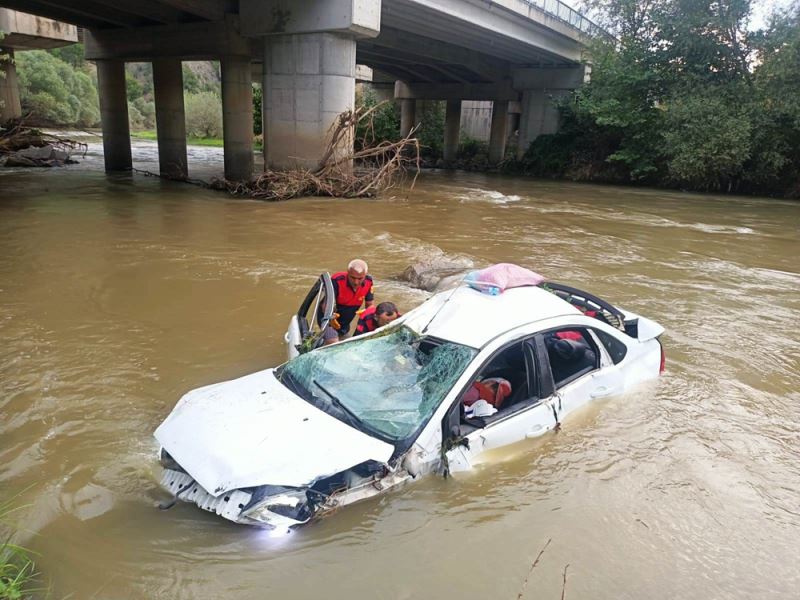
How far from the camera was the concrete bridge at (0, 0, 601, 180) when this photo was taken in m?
20.0

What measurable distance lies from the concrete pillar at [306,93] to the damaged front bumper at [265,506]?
58.1ft

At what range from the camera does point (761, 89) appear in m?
26.7

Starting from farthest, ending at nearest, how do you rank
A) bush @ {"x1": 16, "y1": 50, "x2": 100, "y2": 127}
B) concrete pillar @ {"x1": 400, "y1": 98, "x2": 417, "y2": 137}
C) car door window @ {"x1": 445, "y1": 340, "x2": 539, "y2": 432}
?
bush @ {"x1": 16, "y1": 50, "x2": 100, "y2": 127} < concrete pillar @ {"x1": 400, "y1": 98, "x2": 417, "y2": 137} < car door window @ {"x1": 445, "y1": 340, "x2": 539, "y2": 432}

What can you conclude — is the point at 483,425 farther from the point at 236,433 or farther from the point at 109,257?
the point at 109,257

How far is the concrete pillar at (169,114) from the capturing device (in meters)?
26.8

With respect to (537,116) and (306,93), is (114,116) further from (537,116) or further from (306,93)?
(537,116)

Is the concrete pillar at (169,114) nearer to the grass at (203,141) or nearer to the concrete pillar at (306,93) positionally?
the concrete pillar at (306,93)

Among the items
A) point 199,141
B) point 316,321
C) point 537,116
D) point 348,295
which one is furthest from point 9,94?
point 316,321

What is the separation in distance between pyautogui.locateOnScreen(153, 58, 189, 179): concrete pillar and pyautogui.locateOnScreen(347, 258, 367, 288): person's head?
73.9 feet

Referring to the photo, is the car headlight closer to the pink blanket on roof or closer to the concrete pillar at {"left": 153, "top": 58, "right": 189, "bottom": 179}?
the pink blanket on roof

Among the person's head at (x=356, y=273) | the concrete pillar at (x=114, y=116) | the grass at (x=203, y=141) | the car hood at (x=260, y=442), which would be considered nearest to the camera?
the car hood at (x=260, y=442)

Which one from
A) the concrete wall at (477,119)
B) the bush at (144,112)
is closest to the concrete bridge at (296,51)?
the concrete wall at (477,119)

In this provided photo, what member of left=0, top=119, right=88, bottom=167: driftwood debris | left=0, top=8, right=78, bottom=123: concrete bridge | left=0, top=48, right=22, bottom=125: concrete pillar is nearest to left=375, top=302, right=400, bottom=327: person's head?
left=0, top=119, right=88, bottom=167: driftwood debris

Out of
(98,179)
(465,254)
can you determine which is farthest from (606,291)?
(98,179)
